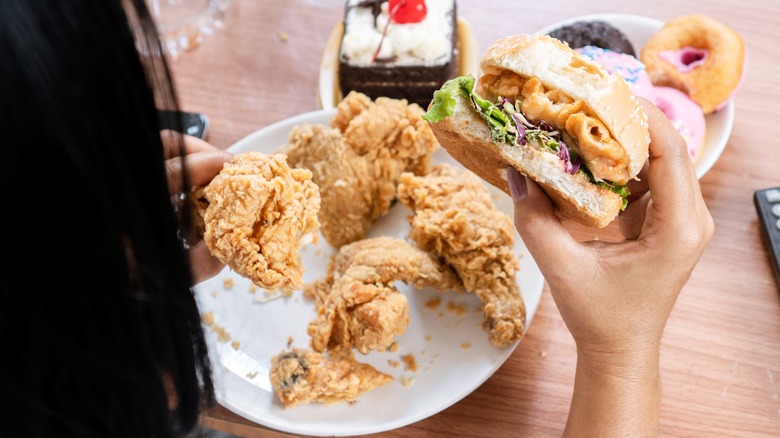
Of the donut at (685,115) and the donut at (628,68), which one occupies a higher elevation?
the donut at (628,68)

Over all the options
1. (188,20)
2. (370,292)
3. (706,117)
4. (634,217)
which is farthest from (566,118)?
(188,20)

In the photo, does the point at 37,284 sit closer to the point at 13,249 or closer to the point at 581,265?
the point at 13,249

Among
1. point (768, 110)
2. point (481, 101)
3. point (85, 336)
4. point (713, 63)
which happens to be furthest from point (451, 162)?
point (85, 336)

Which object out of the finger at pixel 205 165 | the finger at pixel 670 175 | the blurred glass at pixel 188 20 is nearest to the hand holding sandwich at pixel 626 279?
the finger at pixel 670 175

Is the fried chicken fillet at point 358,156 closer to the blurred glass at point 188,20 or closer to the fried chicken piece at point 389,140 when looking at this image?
the fried chicken piece at point 389,140

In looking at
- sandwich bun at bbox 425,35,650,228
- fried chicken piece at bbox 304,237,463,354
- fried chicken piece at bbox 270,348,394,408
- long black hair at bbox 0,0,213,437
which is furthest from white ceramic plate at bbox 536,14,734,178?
long black hair at bbox 0,0,213,437
